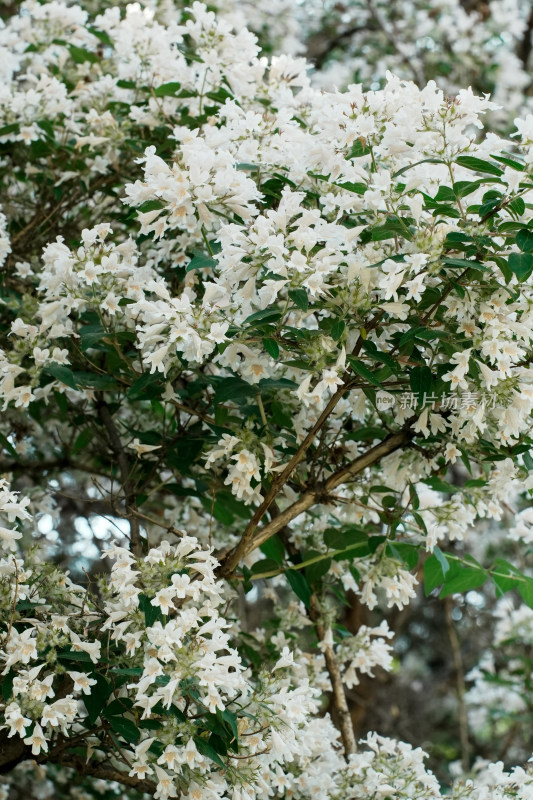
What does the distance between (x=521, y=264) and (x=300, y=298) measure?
1.49ft

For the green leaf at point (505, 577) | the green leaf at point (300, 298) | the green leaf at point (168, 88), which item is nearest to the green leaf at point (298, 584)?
the green leaf at point (505, 577)

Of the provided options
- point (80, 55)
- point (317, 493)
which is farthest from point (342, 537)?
point (80, 55)

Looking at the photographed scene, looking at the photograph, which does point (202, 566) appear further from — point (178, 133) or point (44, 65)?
point (44, 65)

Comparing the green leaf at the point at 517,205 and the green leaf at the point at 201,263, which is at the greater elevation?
the green leaf at the point at 517,205

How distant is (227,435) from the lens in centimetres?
233

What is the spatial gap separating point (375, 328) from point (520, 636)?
378cm

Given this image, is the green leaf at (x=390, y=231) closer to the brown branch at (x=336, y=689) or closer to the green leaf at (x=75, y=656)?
the green leaf at (x=75, y=656)

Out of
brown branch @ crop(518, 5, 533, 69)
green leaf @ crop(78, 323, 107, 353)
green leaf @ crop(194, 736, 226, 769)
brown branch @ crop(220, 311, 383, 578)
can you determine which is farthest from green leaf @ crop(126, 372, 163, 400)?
brown branch @ crop(518, 5, 533, 69)

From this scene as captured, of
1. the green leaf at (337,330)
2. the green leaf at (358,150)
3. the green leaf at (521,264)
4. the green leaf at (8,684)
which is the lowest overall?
the green leaf at (8,684)

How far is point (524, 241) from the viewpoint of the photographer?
1.92 m

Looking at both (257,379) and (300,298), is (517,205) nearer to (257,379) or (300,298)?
(300,298)

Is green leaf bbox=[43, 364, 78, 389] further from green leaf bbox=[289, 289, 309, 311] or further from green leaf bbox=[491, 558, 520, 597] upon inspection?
green leaf bbox=[491, 558, 520, 597]

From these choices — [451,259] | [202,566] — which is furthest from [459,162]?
[202,566]

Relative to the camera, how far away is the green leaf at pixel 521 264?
74.4 inches
